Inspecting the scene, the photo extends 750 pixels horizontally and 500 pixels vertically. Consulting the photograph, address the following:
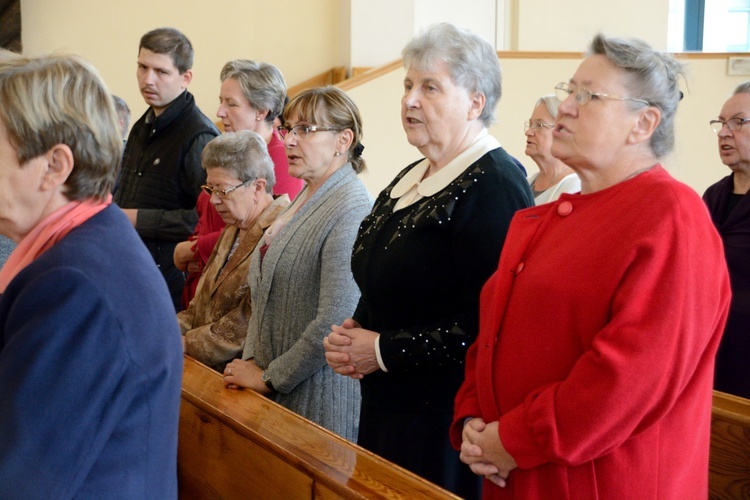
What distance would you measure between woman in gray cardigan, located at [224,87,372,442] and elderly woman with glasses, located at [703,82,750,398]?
1120mm

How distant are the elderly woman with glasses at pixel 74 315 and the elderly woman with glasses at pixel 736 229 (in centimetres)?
184

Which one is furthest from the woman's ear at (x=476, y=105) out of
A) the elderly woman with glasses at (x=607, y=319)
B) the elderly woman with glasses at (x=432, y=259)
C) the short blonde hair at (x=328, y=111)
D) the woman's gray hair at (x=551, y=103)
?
the woman's gray hair at (x=551, y=103)

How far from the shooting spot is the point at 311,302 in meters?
2.20

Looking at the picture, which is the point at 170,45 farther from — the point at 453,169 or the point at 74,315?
the point at 74,315

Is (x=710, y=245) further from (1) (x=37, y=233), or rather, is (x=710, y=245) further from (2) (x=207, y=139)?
(2) (x=207, y=139)

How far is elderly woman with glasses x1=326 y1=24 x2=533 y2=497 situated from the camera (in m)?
1.72

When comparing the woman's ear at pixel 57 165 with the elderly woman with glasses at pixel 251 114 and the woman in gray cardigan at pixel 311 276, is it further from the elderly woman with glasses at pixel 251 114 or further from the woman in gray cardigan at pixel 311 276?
the elderly woman with glasses at pixel 251 114

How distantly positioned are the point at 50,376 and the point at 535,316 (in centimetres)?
77

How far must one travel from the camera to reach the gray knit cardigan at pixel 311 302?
2.11 meters

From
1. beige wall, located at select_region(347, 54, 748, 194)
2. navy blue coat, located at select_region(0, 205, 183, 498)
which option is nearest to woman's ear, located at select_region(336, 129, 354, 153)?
navy blue coat, located at select_region(0, 205, 183, 498)

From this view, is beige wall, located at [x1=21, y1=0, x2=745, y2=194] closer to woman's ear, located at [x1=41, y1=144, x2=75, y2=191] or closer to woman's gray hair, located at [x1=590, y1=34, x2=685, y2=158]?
woman's gray hair, located at [x1=590, y1=34, x2=685, y2=158]

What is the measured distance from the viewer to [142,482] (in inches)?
44.2

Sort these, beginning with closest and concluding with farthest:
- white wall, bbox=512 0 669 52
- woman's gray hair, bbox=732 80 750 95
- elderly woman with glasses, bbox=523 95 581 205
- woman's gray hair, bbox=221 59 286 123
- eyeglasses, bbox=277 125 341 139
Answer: eyeglasses, bbox=277 125 341 139, woman's gray hair, bbox=732 80 750 95, elderly woman with glasses, bbox=523 95 581 205, woman's gray hair, bbox=221 59 286 123, white wall, bbox=512 0 669 52

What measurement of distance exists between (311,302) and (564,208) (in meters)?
0.90
